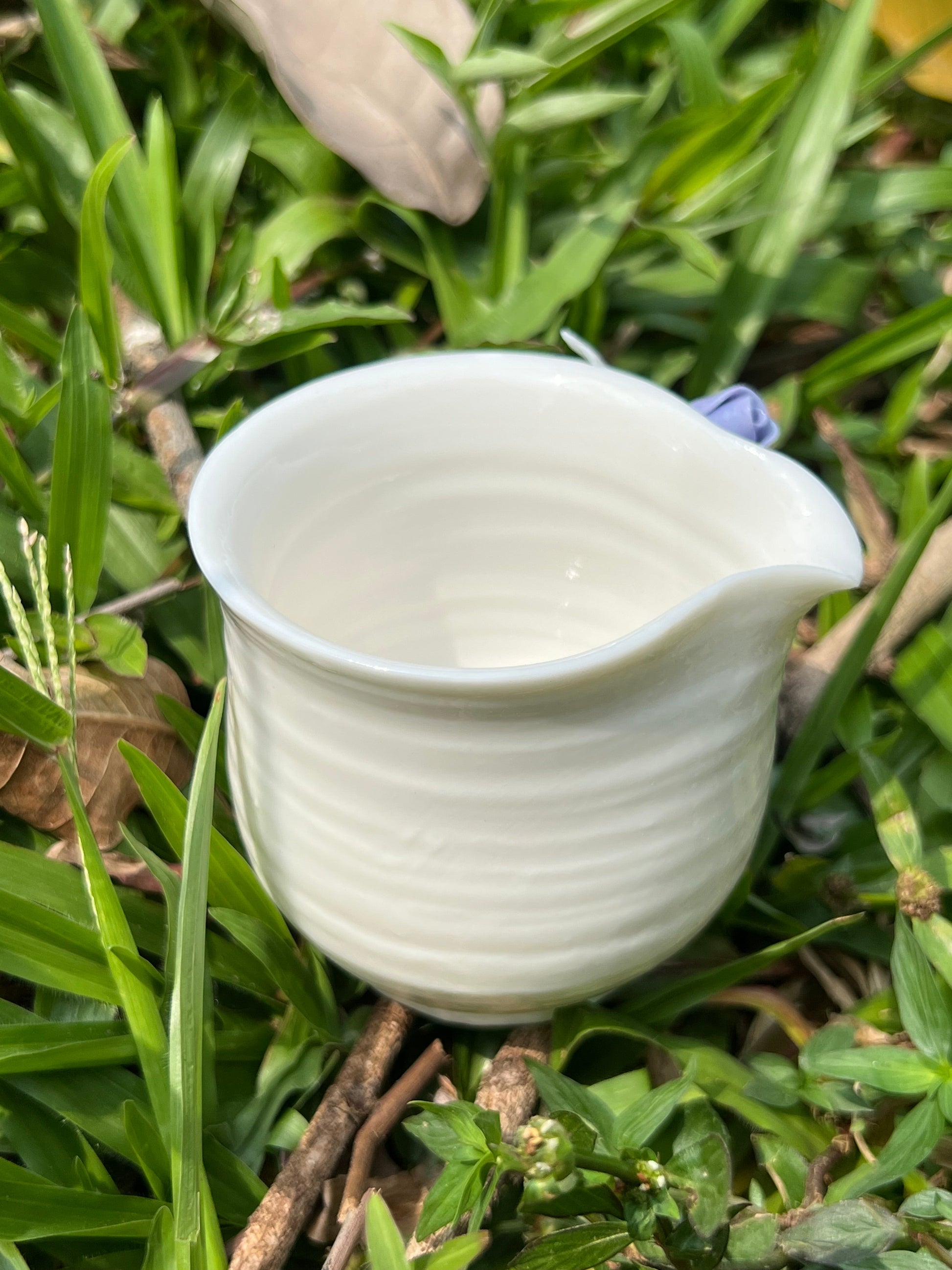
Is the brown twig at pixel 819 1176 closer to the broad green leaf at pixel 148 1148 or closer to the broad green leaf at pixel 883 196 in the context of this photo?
the broad green leaf at pixel 148 1148

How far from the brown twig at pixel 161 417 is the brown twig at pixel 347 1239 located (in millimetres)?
537

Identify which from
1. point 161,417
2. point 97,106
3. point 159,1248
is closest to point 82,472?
point 161,417

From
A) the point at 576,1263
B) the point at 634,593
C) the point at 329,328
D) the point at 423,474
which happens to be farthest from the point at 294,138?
the point at 576,1263

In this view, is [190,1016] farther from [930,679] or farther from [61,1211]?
[930,679]

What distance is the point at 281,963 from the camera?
A: 2.48 ft

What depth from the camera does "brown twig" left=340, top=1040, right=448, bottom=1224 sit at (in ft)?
2.30

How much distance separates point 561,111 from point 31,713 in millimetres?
716

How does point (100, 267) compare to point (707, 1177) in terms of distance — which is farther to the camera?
Answer: point (100, 267)

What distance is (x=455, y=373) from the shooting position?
0.82 m

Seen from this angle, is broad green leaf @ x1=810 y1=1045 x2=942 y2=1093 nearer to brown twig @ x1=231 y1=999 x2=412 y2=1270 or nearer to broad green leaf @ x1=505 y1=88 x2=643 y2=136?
brown twig @ x1=231 y1=999 x2=412 y2=1270

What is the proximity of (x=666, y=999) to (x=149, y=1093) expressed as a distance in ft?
1.10

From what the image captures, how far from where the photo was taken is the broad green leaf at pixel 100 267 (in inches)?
35.5

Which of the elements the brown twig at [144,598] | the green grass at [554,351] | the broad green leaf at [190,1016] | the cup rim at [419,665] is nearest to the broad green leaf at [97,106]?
the green grass at [554,351]

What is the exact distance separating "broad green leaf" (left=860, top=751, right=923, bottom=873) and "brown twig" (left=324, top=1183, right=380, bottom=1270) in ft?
1.29
